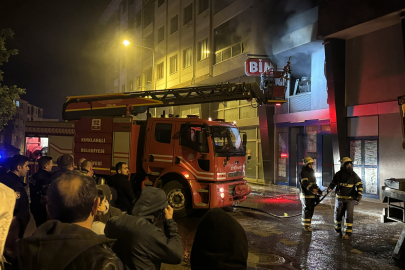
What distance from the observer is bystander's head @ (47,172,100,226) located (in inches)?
74.1

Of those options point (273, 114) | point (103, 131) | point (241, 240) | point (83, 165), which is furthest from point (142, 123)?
point (273, 114)

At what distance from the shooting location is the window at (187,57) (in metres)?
25.3

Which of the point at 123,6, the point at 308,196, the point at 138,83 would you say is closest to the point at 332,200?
the point at 308,196

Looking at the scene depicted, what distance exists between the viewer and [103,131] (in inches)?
398

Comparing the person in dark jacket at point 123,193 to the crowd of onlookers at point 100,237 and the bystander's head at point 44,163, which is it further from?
the crowd of onlookers at point 100,237

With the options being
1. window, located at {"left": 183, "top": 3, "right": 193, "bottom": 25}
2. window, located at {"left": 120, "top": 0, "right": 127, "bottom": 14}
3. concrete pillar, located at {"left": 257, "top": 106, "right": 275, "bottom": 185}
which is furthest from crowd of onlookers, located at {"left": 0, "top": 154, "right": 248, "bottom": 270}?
window, located at {"left": 120, "top": 0, "right": 127, "bottom": 14}

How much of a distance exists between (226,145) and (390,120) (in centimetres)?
640

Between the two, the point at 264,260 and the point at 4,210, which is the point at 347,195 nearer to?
the point at 264,260

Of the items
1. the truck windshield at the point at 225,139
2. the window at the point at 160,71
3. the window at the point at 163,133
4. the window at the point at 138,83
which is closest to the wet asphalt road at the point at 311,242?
the truck windshield at the point at 225,139

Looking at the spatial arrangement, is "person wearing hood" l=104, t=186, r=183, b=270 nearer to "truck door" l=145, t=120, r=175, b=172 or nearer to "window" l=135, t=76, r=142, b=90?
"truck door" l=145, t=120, r=175, b=172

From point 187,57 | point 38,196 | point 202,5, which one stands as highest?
point 202,5

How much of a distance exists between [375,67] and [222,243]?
12.6 metres

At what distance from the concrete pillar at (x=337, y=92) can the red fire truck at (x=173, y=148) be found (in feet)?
15.0

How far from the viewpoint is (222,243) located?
2.04 metres
